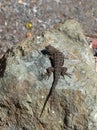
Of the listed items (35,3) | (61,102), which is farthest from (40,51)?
(35,3)

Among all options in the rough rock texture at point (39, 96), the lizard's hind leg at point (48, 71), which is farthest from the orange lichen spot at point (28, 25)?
the lizard's hind leg at point (48, 71)

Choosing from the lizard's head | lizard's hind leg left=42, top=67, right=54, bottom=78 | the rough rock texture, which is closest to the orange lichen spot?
the lizard's head

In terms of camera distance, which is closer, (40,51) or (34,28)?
(40,51)

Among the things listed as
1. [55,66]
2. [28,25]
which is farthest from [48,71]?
[28,25]

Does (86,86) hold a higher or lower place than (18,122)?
higher

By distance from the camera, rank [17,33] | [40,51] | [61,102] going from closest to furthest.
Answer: [61,102] < [40,51] < [17,33]

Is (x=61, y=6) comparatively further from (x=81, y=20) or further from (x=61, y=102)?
(x=61, y=102)

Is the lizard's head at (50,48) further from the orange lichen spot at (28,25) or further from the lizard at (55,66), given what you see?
the orange lichen spot at (28,25)

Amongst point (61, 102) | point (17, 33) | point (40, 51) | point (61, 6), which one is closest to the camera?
point (61, 102)
